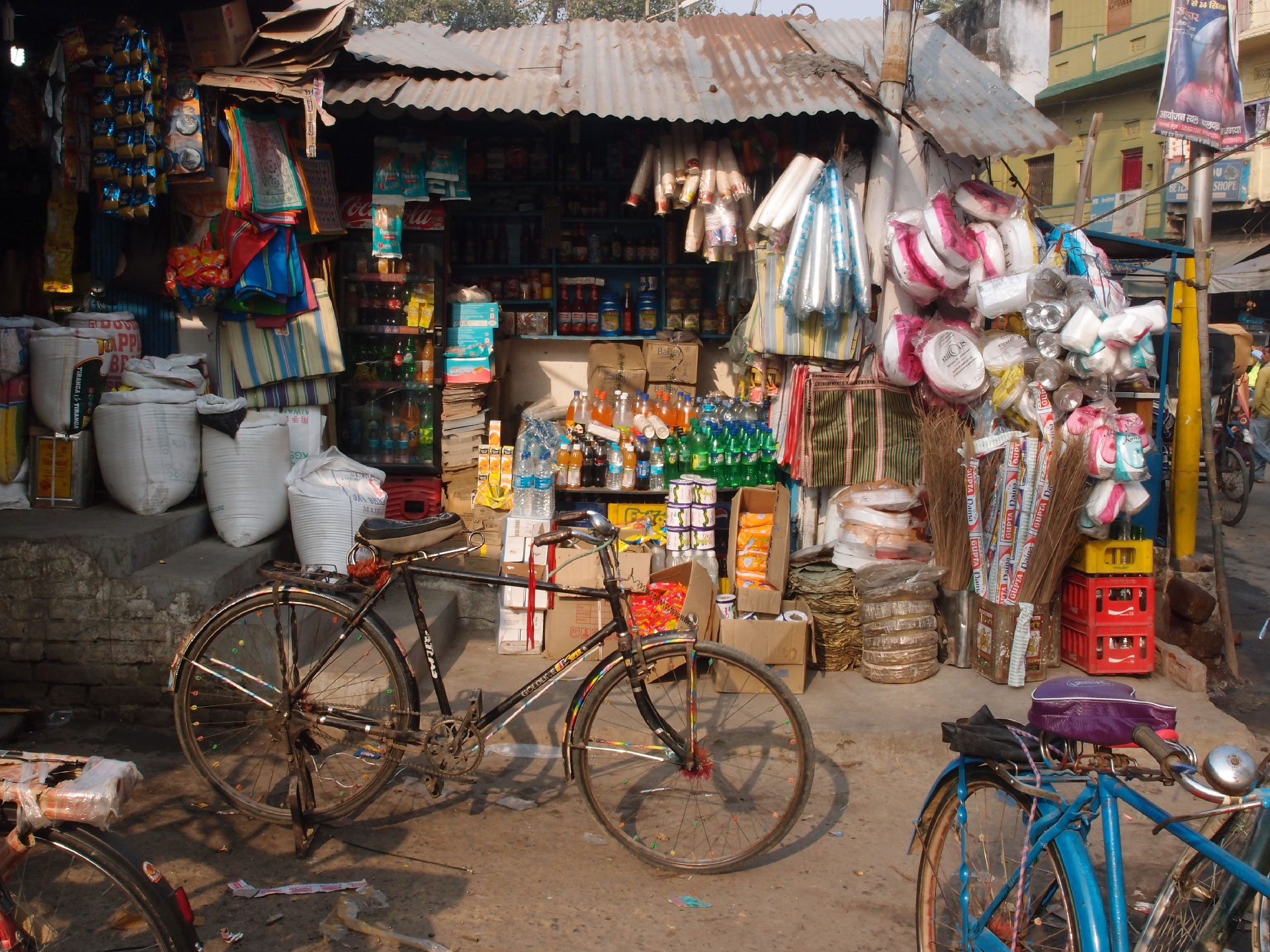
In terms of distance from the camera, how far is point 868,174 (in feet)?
20.5

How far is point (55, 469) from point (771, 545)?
3869 millimetres

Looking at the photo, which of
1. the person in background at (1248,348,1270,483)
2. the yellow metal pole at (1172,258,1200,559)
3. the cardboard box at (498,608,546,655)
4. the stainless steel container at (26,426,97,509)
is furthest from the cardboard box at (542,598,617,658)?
the person in background at (1248,348,1270,483)

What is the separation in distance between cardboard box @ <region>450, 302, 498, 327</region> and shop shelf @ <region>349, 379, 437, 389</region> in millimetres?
506

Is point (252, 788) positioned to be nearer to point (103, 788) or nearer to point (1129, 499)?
point (103, 788)

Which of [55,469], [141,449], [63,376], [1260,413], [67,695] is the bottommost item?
[67,695]

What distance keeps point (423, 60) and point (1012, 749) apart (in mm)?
5721

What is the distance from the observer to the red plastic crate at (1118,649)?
5.34 metres

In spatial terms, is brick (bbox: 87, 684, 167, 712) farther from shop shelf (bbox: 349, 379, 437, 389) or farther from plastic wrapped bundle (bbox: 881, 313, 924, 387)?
plastic wrapped bundle (bbox: 881, 313, 924, 387)

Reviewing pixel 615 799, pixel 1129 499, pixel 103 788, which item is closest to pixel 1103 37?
pixel 1129 499

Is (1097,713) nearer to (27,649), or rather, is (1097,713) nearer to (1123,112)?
(27,649)

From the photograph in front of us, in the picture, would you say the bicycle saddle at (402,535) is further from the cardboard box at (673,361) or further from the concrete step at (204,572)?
the cardboard box at (673,361)

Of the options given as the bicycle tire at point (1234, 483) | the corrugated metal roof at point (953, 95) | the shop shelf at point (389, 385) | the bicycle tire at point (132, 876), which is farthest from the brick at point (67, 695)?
the bicycle tire at point (1234, 483)

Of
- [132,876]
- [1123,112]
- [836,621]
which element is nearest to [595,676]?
[132,876]

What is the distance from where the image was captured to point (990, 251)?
575cm
